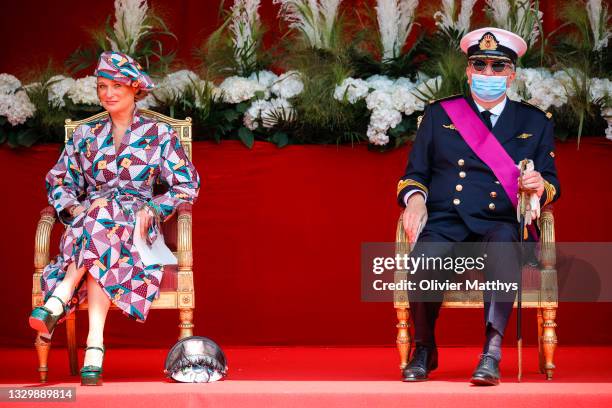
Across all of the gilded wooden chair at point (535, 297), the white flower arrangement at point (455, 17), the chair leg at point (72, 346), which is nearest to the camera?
the gilded wooden chair at point (535, 297)

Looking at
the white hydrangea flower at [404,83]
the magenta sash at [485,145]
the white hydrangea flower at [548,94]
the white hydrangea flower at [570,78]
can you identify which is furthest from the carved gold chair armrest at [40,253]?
the white hydrangea flower at [570,78]

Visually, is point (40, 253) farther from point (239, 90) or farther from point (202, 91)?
point (239, 90)

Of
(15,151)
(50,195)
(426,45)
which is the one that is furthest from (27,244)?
(426,45)

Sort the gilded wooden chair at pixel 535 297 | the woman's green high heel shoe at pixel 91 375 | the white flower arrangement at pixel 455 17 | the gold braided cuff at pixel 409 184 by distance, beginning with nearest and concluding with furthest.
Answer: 1. the woman's green high heel shoe at pixel 91 375
2. the gilded wooden chair at pixel 535 297
3. the gold braided cuff at pixel 409 184
4. the white flower arrangement at pixel 455 17

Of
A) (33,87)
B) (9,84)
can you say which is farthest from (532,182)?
(9,84)

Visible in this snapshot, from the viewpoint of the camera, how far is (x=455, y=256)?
214 inches

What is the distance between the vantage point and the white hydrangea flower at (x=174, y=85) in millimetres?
6742

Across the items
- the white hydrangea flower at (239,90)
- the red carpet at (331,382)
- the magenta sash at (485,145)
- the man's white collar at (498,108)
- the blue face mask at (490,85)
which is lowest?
the red carpet at (331,382)

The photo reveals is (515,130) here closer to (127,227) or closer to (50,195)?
(127,227)

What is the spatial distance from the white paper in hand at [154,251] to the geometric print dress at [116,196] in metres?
0.02

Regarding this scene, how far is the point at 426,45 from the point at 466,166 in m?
1.51

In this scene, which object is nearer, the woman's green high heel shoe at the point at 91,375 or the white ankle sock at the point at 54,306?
the woman's green high heel shoe at the point at 91,375

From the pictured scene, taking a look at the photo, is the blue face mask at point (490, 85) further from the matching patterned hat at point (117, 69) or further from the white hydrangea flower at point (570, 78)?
the matching patterned hat at point (117, 69)

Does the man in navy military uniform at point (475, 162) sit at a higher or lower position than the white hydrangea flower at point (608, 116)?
lower
